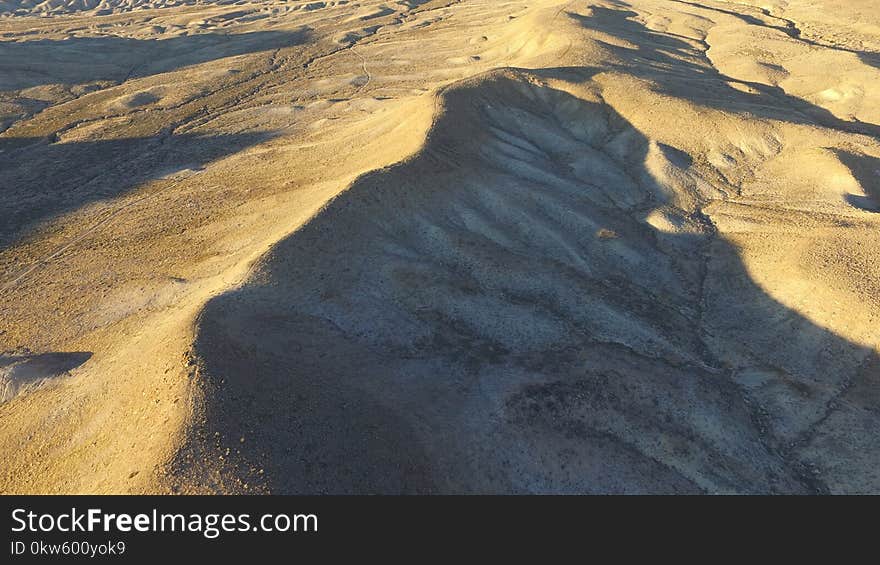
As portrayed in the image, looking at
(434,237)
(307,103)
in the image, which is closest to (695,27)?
(307,103)

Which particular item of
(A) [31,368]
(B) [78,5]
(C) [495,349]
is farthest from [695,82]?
(B) [78,5]

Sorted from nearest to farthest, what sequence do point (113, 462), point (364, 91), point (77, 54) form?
point (113, 462)
point (364, 91)
point (77, 54)

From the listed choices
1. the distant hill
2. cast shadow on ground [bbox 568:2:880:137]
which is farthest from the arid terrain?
the distant hill

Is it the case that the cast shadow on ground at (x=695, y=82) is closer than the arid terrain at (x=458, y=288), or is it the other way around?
the arid terrain at (x=458, y=288)

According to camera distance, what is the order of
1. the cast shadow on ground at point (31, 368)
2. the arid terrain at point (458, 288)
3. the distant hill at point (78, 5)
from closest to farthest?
the arid terrain at point (458, 288)
the cast shadow on ground at point (31, 368)
the distant hill at point (78, 5)

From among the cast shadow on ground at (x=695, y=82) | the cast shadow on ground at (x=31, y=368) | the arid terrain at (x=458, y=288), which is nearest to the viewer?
the arid terrain at (x=458, y=288)

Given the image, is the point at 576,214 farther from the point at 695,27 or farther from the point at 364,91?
the point at 695,27

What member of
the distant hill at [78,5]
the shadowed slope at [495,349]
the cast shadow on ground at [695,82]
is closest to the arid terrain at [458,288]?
the shadowed slope at [495,349]

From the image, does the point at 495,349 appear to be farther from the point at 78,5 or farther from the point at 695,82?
the point at 78,5

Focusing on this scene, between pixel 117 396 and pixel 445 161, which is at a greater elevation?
pixel 445 161

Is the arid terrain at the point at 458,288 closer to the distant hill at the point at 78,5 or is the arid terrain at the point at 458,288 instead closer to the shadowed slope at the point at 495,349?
the shadowed slope at the point at 495,349
